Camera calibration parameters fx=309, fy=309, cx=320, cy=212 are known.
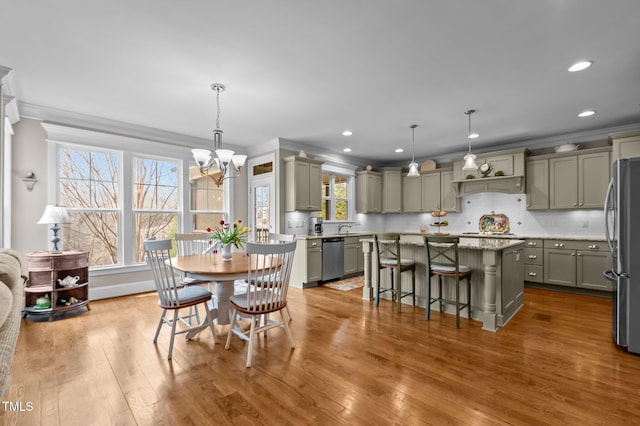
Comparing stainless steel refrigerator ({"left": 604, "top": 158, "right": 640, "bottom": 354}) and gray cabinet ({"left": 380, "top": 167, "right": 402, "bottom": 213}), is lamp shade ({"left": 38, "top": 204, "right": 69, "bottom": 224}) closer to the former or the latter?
gray cabinet ({"left": 380, "top": 167, "right": 402, "bottom": 213})

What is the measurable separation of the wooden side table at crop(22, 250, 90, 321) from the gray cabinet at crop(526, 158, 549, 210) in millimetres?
7053

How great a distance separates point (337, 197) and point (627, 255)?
15.8 ft

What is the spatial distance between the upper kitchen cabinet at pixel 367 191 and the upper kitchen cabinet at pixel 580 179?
329 centimetres

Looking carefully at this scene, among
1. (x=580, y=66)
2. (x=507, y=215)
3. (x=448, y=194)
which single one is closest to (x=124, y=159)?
(x=580, y=66)

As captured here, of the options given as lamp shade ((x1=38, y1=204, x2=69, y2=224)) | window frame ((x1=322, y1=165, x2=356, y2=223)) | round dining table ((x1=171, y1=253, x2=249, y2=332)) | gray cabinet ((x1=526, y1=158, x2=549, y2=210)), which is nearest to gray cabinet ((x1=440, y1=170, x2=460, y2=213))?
gray cabinet ((x1=526, y1=158, x2=549, y2=210))

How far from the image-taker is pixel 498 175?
5.70 metres

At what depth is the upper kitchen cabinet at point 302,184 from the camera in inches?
218

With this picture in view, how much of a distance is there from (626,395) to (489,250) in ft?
4.97

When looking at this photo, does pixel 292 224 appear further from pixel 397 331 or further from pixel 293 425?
pixel 293 425

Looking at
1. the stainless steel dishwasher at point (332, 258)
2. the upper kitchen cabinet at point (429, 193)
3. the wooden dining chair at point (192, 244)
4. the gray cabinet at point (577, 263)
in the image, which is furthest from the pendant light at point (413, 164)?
the wooden dining chair at point (192, 244)

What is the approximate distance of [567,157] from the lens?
16.9 ft

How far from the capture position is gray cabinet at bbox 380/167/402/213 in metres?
7.33

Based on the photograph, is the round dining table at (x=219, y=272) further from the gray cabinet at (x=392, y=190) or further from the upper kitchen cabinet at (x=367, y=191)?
the gray cabinet at (x=392, y=190)

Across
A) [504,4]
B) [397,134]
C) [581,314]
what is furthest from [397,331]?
[397,134]
